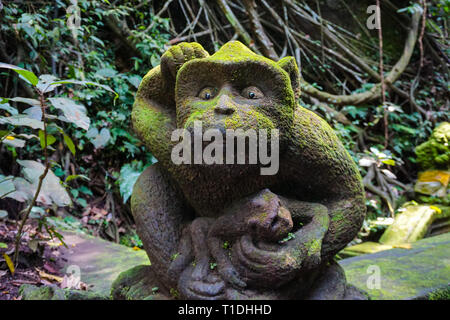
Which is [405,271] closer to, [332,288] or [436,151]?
[332,288]

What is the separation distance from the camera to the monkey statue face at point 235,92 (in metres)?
1.20

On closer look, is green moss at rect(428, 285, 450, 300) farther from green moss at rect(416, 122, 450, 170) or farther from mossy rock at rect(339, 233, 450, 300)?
green moss at rect(416, 122, 450, 170)

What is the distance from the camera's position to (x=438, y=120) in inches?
198

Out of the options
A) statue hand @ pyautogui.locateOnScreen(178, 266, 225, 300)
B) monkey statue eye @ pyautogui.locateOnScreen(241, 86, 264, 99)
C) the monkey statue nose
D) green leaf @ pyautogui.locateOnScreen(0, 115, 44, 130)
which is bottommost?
statue hand @ pyautogui.locateOnScreen(178, 266, 225, 300)

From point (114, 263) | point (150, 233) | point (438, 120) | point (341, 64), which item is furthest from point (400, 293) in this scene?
point (438, 120)

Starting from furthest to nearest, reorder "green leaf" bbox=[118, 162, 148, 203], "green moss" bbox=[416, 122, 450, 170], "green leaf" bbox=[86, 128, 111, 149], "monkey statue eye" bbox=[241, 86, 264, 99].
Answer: "green moss" bbox=[416, 122, 450, 170], "green leaf" bbox=[118, 162, 148, 203], "green leaf" bbox=[86, 128, 111, 149], "monkey statue eye" bbox=[241, 86, 264, 99]

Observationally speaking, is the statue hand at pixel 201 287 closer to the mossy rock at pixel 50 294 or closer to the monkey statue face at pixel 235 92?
the mossy rock at pixel 50 294

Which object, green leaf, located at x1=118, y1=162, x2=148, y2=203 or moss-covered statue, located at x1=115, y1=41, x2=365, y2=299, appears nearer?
moss-covered statue, located at x1=115, y1=41, x2=365, y2=299

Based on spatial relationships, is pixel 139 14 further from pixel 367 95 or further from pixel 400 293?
pixel 400 293

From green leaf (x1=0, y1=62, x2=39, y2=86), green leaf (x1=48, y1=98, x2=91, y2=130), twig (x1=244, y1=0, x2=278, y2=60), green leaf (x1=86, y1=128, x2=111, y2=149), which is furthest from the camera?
twig (x1=244, y1=0, x2=278, y2=60)

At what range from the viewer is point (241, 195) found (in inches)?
53.4

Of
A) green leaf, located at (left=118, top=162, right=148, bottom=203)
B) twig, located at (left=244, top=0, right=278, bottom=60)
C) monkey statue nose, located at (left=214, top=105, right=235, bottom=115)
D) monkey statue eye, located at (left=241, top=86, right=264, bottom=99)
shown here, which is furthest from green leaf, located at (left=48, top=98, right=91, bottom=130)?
twig, located at (left=244, top=0, right=278, bottom=60)

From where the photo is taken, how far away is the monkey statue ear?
1.35m

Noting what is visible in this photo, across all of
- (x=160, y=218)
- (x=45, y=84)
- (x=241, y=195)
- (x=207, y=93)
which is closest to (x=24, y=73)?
(x=45, y=84)
